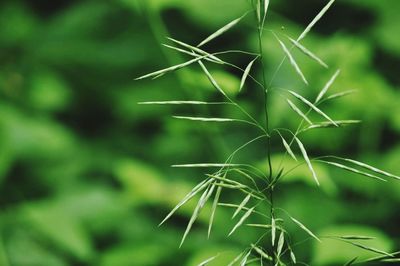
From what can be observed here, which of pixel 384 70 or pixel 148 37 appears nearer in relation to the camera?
pixel 384 70

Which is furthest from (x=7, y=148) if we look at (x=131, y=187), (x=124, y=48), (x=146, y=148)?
(x=124, y=48)

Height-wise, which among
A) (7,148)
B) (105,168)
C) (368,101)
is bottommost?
(105,168)

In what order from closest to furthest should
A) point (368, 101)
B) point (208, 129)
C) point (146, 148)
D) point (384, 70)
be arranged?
1. point (208, 129)
2. point (368, 101)
3. point (384, 70)
4. point (146, 148)

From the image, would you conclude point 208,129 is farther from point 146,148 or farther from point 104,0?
point 104,0

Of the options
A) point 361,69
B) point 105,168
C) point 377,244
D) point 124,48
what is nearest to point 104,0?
point 124,48

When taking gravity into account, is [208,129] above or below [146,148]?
above

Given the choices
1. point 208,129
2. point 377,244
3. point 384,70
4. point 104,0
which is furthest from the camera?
point 104,0

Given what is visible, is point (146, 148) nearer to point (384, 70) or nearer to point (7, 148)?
point (7, 148)
